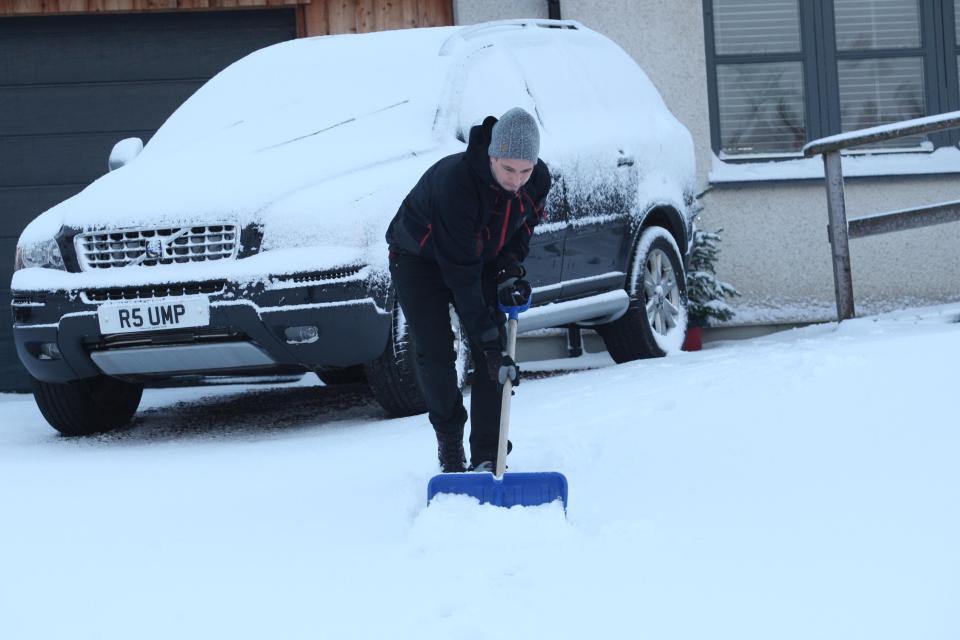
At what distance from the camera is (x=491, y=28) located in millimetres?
7898

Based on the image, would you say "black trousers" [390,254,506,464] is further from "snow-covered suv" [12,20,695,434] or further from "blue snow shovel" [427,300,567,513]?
"snow-covered suv" [12,20,695,434]

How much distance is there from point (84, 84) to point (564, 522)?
281 inches

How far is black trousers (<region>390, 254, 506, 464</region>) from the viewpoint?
16.3ft

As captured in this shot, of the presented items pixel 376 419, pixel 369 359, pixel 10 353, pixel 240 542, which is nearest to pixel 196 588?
pixel 240 542

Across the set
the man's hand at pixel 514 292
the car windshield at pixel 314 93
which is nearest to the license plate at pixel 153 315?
the car windshield at pixel 314 93

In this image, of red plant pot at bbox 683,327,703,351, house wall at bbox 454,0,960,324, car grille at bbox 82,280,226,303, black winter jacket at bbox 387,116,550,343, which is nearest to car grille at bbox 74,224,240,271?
car grille at bbox 82,280,226,303

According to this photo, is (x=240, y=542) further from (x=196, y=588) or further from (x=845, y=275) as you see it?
(x=845, y=275)

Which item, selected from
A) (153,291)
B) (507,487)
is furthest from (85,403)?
(507,487)

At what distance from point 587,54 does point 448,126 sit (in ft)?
5.22

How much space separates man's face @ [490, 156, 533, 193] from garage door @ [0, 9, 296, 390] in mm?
6298

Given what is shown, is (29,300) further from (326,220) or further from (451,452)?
(451,452)

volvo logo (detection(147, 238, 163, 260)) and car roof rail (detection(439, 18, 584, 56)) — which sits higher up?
car roof rail (detection(439, 18, 584, 56))

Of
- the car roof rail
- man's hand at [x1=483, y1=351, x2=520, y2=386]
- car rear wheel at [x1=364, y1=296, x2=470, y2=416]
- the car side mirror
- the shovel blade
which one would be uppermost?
the car roof rail

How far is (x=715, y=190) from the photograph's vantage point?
412 inches
